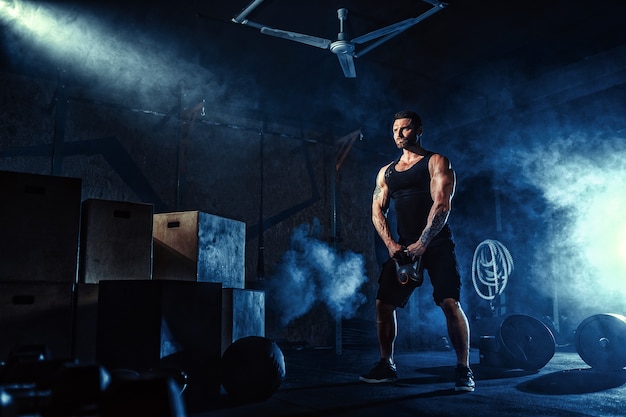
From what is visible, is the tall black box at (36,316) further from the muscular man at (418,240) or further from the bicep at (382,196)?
the bicep at (382,196)

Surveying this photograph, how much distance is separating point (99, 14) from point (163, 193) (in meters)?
2.14

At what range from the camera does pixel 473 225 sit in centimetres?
830

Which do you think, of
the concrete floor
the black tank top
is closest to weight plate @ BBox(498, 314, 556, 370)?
the concrete floor

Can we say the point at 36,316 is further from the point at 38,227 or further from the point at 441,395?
the point at 441,395

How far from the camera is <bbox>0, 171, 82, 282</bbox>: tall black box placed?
2830 millimetres

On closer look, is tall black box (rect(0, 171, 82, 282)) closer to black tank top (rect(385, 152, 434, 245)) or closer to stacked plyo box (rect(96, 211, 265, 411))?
stacked plyo box (rect(96, 211, 265, 411))

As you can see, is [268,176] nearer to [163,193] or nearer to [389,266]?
[163,193]

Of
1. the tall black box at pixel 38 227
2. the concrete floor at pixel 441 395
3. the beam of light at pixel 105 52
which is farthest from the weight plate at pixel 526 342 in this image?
the beam of light at pixel 105 52

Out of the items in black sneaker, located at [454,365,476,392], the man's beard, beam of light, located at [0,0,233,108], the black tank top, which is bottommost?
black sneaker, located at [454,365,476,392]

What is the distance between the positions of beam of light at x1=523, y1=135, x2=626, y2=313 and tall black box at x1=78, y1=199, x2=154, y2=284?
630cm

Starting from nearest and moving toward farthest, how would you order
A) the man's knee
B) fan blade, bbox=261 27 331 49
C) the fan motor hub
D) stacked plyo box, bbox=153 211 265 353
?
the man's knee, stacked plyo box, bbox=153 211 265 353, fan blade, bbox=261 27 331 49, the fan motor hub

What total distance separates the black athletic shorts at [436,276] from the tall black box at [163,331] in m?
1.33

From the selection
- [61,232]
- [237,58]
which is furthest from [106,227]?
[237,58]

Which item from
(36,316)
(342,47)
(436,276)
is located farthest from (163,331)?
(342,47)
